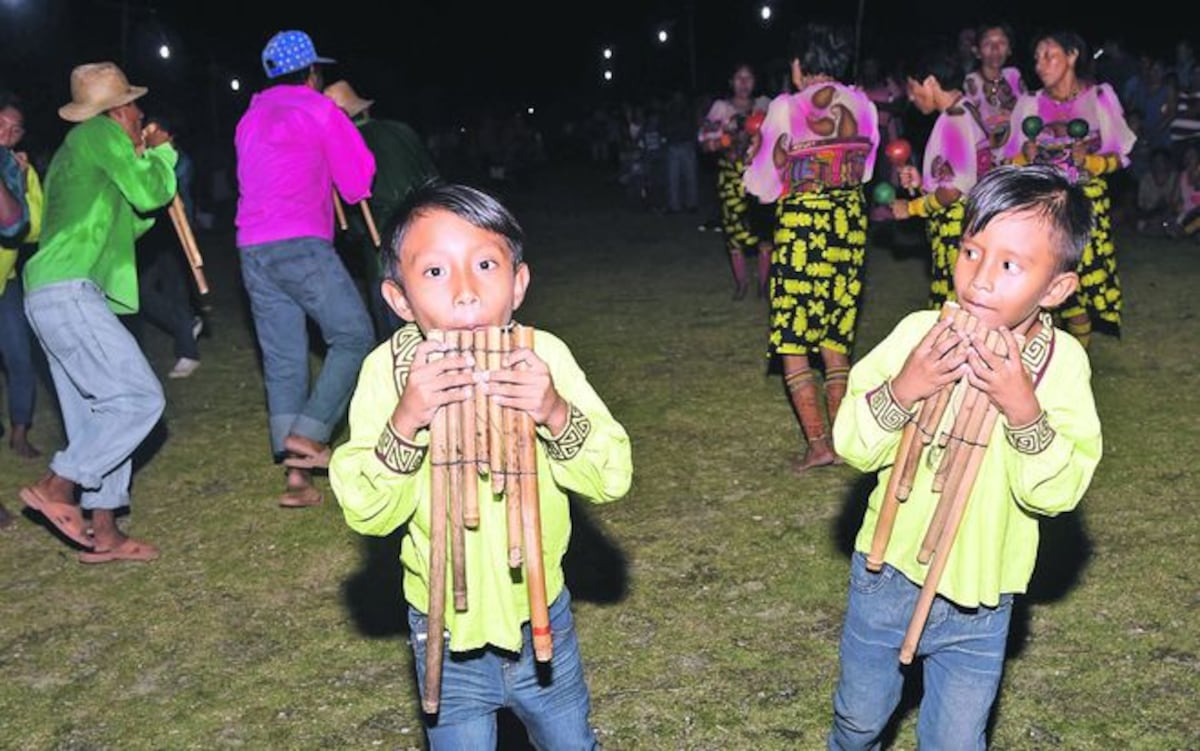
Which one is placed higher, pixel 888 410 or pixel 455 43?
pixel 888 410

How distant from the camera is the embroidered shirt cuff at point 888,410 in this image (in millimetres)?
2951

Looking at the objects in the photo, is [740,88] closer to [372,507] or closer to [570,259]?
[570,259]

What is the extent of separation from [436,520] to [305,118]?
3775 mm

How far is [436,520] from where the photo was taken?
108 inches

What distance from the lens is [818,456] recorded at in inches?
256

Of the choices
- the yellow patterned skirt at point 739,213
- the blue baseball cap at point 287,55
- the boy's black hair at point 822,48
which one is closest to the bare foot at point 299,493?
the blue baseball cap at point 287,55

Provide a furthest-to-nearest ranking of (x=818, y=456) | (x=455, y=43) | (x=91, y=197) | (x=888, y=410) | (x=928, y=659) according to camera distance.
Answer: (x=455, y=43) < (x=818, y=456) < (x=91, y=197) < (x=928, y=659) < (x=888, y=410)

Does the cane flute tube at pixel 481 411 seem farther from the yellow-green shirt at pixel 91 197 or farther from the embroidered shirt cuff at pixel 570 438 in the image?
the yellow-green shirt at pixel 91 197

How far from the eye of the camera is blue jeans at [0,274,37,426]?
7.30 metres

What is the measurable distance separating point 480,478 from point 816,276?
3926mm

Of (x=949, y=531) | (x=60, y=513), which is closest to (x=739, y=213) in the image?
(x=60, y=513)

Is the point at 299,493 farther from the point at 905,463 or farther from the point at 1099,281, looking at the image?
the point at 1099,281

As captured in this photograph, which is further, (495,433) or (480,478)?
(480,478)

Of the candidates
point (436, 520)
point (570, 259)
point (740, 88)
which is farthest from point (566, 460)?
point (570, 259)
